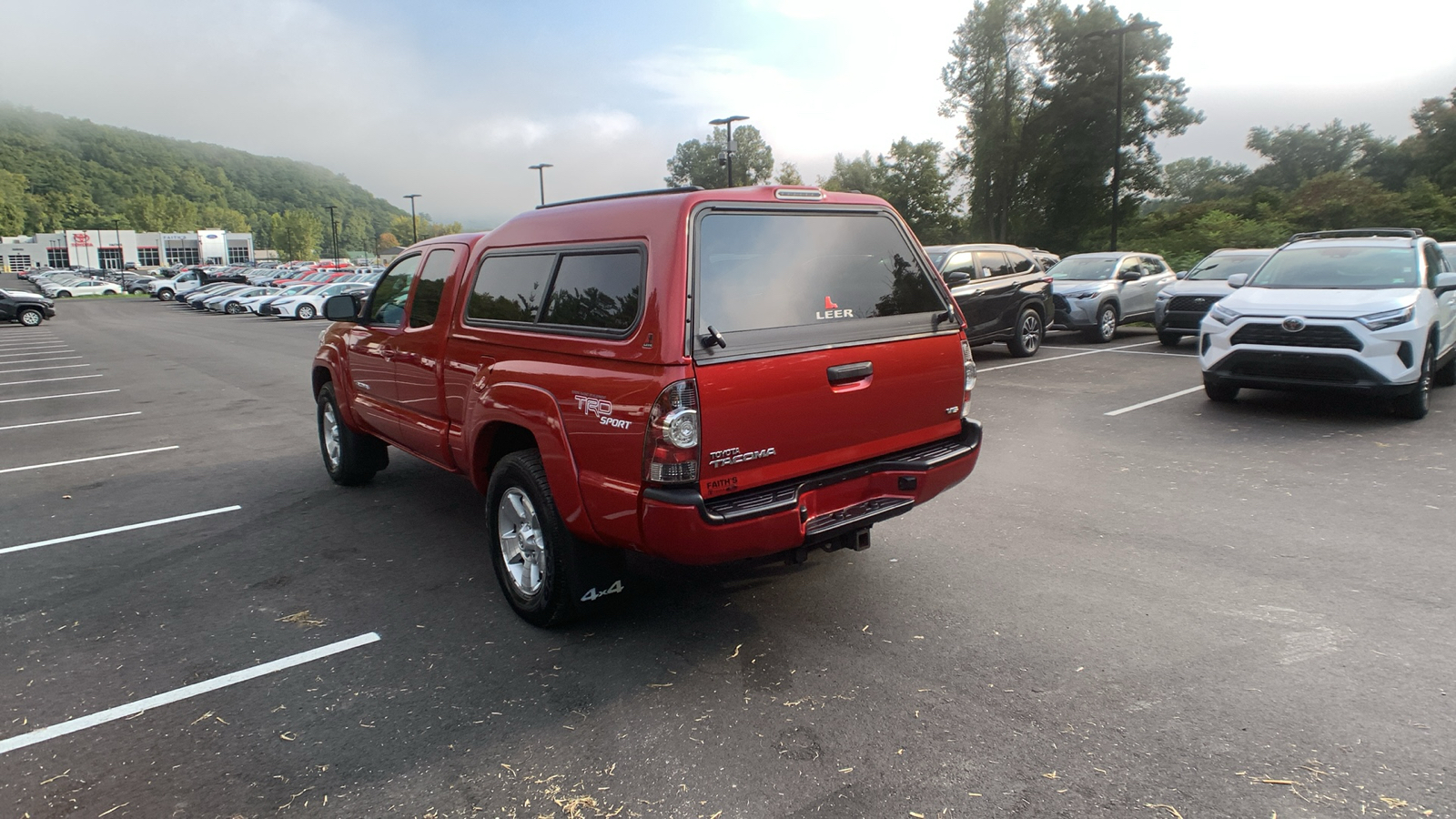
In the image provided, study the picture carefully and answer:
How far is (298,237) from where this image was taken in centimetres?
13700

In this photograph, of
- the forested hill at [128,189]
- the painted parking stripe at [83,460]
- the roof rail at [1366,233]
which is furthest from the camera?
the forested hill at [128,189]

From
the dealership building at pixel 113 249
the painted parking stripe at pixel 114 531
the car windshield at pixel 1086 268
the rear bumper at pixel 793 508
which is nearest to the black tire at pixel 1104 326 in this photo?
the car windshield at pixel 1086 268

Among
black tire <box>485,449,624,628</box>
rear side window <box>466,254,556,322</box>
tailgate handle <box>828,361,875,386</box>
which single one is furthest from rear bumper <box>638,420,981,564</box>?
rear side window <box>466,254,556,322</box>

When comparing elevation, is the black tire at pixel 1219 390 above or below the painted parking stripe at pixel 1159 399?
above

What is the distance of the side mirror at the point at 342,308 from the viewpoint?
19.2ft

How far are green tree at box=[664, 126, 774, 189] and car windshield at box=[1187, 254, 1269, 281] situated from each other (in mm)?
93027

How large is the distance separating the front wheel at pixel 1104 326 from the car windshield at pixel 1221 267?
1.65 meters

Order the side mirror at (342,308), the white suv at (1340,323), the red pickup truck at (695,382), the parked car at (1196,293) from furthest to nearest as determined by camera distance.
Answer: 1. the parked car at (1196,293)
2. the white suv at (1340,323)
3. the side mirror at (342,308)
4. the red pickup truck at (695,382)

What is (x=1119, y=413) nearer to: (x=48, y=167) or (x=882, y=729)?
(x=882, y=729)

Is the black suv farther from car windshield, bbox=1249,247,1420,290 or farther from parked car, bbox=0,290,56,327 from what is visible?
parked car, bbox=0,290,56,327

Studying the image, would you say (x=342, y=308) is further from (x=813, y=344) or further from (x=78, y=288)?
(x=78, y=288)

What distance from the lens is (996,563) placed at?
4.79 meters

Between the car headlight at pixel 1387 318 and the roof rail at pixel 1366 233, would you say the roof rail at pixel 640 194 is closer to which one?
the car headlight at pixel 1387 318

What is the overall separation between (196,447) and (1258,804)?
9209 mm
